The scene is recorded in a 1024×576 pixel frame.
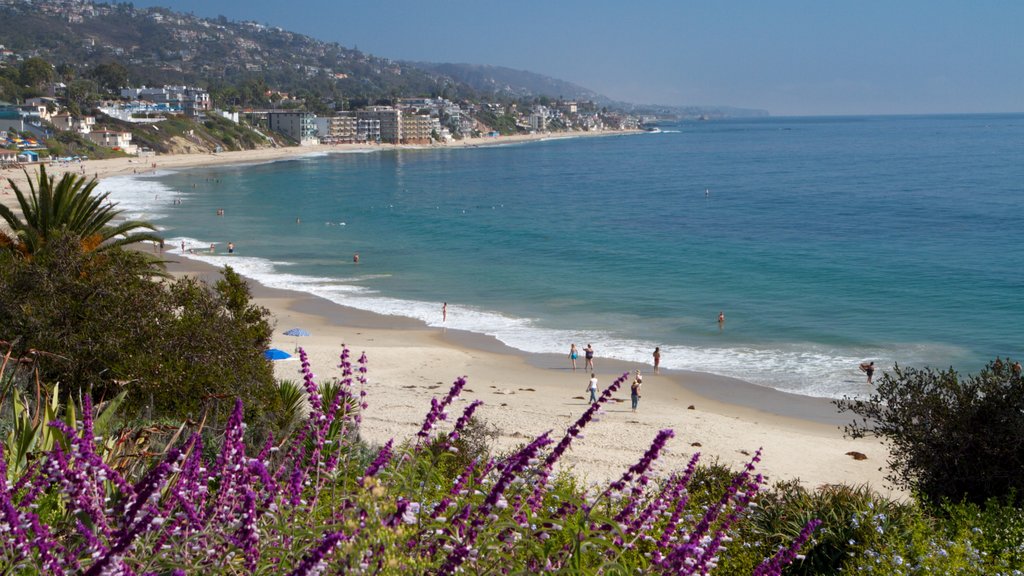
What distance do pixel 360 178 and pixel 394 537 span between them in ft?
324

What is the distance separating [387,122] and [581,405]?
175669 mm

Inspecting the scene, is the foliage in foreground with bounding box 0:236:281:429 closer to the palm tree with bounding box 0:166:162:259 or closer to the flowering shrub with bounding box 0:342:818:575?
the palm tree with bounding box 0:166:162:259

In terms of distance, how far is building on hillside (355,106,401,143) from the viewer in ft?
622

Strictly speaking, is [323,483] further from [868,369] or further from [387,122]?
[387,122]

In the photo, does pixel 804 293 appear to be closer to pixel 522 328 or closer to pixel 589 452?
pixel 522 328

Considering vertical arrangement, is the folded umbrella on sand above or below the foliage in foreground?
below

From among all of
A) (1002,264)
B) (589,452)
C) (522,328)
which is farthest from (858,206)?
(589,452)

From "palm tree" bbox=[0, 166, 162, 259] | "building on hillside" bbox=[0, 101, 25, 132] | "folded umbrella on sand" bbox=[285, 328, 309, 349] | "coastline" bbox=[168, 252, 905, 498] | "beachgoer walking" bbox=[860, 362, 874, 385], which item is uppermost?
"building on hillside" bbox=[0, 101, 25, 132]

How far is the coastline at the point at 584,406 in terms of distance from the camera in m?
17.1

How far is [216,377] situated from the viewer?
11586mm

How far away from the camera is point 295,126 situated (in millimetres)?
169875

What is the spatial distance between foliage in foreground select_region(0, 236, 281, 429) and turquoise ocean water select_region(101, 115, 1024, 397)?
50.1 ft

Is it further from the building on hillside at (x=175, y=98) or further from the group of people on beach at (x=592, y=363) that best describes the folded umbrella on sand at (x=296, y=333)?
the building on hillside at (x=175, y=98)

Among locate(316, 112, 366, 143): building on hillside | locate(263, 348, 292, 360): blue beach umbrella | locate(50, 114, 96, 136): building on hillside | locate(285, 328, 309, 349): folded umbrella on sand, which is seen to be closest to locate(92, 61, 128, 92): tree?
locate(316, 112, 366, 143): building on hillside
